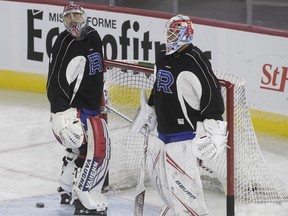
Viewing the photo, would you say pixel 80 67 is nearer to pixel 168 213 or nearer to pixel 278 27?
pixel 168 213

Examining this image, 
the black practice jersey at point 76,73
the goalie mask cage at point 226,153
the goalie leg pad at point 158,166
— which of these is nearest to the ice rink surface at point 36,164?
the goalie mask cage at point 226,153

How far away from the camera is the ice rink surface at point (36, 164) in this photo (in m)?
7.49

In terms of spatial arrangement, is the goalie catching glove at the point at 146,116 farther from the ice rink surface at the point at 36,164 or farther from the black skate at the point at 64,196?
the black skate at the point at 64,196

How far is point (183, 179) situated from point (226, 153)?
90 centimetres

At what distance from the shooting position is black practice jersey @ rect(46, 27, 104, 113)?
6852mm

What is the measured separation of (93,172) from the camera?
23.2ft

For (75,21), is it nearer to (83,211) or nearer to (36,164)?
(83,211)

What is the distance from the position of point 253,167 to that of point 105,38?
13.2 feet

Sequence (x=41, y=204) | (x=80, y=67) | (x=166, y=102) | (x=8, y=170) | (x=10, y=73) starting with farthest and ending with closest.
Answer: (x=10, y=73)
(x=8, y=170)
(x=41, y=204)
(x=80, y=67)
(x=166, y=102)

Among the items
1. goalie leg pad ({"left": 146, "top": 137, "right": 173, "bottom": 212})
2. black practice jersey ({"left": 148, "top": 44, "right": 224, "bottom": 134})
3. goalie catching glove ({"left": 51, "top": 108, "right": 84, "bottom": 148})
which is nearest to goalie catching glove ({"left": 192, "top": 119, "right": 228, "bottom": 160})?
black practice jersey ({"left": 148, "top": 44, "right": 224, "bottom": 134})

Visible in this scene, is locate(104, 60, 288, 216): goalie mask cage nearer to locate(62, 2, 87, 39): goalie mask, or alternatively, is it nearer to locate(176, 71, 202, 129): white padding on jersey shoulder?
locate(176, 71, 202, 129): white padding on jersey shoulder

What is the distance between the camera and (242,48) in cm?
976

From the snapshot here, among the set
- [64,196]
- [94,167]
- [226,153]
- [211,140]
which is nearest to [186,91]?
[211,140]

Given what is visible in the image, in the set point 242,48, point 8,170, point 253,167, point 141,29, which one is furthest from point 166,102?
point 141,29
